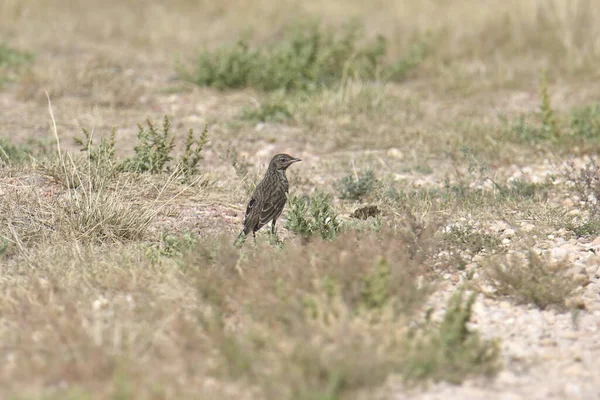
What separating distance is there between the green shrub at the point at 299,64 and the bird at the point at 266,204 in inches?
153

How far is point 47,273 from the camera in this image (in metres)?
5.74

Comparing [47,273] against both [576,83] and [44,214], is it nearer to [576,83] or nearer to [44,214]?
[44,214]

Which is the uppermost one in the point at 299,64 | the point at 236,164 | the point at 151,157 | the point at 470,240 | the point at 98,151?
the point at 299,64

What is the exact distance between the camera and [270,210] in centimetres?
687

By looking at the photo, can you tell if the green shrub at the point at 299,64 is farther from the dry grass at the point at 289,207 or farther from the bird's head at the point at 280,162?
the bird's head at the point at 280,162

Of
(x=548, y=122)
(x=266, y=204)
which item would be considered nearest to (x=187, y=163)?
(x=266, y=204)

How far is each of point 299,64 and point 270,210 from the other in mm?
4868

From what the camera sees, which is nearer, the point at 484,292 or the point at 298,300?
the point at 298,300

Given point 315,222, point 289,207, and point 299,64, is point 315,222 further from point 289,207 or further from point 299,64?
point 299,64

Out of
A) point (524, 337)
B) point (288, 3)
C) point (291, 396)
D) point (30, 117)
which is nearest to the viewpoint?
point (291, 396)

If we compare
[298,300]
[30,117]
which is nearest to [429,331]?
[298,300]

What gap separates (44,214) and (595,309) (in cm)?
374

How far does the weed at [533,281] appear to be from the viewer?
5746 millimetres

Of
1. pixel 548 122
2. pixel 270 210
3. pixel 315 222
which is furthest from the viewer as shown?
pixel 548 122
